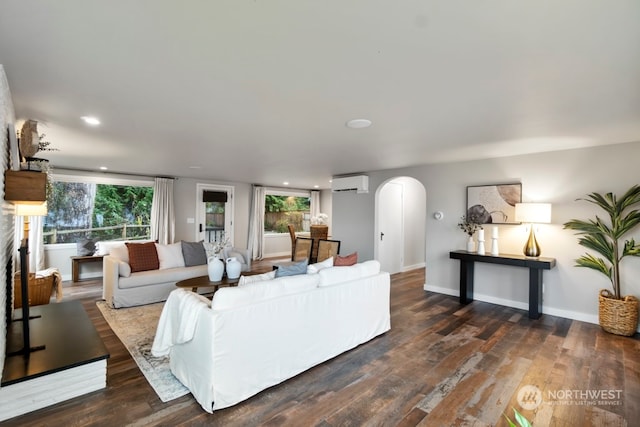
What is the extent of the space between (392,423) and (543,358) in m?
1.95

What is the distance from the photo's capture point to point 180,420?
203 cm

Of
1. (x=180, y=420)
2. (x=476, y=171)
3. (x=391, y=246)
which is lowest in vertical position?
(x=180, y=420)

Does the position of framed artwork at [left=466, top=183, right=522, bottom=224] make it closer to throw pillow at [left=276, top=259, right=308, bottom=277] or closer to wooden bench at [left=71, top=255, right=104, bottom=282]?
throw pillow at [left=276, top=259, right=308, bottom=277]

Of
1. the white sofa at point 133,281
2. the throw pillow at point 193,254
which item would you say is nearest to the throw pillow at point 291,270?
the white sofa at point 133,281

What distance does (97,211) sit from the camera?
6477mm

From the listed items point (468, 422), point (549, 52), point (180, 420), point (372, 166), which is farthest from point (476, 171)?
point (180, 420)

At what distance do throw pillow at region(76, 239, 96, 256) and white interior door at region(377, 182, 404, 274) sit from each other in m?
5.78

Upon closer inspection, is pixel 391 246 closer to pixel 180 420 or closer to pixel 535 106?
pixel 535 106

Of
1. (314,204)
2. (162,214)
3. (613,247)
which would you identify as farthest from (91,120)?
(314,204)

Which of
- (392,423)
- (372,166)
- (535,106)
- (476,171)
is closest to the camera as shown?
(392,423)

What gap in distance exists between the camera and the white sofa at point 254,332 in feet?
7.00

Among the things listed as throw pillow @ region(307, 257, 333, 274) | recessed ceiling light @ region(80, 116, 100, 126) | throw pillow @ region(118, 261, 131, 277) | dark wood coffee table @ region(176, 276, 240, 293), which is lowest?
dark wood coffee table @ region(176, 276, 240, 293)

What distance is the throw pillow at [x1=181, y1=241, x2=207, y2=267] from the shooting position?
5.30m

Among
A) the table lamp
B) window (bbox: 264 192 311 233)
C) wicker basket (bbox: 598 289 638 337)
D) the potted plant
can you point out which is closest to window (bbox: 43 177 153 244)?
window (bbox: 264 192 311 233)
